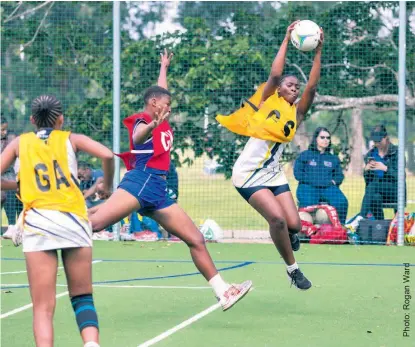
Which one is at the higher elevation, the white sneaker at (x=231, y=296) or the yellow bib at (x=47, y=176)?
the yellow bib at (x=47, y=176)

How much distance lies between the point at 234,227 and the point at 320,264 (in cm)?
386

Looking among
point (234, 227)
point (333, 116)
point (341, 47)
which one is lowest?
point (234, 227)

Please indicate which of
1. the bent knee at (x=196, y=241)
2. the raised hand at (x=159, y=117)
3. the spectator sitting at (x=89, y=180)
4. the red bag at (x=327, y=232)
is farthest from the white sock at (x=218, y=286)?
the spectator sitting at (x=89, y=180)

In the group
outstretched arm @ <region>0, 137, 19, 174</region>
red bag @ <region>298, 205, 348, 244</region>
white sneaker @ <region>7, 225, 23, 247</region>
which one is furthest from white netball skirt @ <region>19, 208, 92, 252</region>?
red bag @ <region>298, 205, 348, 244</region>

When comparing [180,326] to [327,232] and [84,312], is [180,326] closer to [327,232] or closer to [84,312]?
[84,312]

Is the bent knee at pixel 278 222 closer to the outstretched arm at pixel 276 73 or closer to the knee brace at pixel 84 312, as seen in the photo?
the outstretched arm at pixel 276 73

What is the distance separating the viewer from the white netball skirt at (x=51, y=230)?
6.18 m

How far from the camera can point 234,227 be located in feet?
54.2

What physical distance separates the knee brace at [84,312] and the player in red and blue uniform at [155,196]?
7.42 ft

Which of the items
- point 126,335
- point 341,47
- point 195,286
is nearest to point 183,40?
point 341,47

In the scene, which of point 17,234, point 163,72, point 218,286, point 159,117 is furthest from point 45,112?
point 163,72

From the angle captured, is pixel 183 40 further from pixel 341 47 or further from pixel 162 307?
pixel 162 307

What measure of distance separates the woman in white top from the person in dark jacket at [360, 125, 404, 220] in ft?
17.9

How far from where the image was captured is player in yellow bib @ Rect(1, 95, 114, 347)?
619 centimetres
